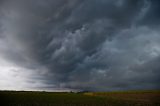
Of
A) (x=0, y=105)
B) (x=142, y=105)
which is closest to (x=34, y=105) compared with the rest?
(x=0, y=105)

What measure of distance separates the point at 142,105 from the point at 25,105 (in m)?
35.2

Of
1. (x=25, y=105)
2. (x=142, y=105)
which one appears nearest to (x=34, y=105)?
(x=25, y=105)

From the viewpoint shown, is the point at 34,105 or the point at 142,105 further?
the point at 142,105

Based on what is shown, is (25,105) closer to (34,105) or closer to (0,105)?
(34,105)

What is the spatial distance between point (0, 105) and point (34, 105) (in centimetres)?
865

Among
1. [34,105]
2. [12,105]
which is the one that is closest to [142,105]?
[34,105]

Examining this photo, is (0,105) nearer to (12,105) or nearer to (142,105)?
(12,105)

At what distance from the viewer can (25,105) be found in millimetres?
55812

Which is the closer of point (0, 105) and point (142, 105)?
point (0, 105)

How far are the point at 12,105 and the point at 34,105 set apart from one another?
570 centimetres

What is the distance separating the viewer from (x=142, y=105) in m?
64.2

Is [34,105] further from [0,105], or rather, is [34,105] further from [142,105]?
[142,105]

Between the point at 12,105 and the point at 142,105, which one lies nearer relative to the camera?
the point at 12,105

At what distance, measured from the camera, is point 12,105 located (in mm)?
54281
